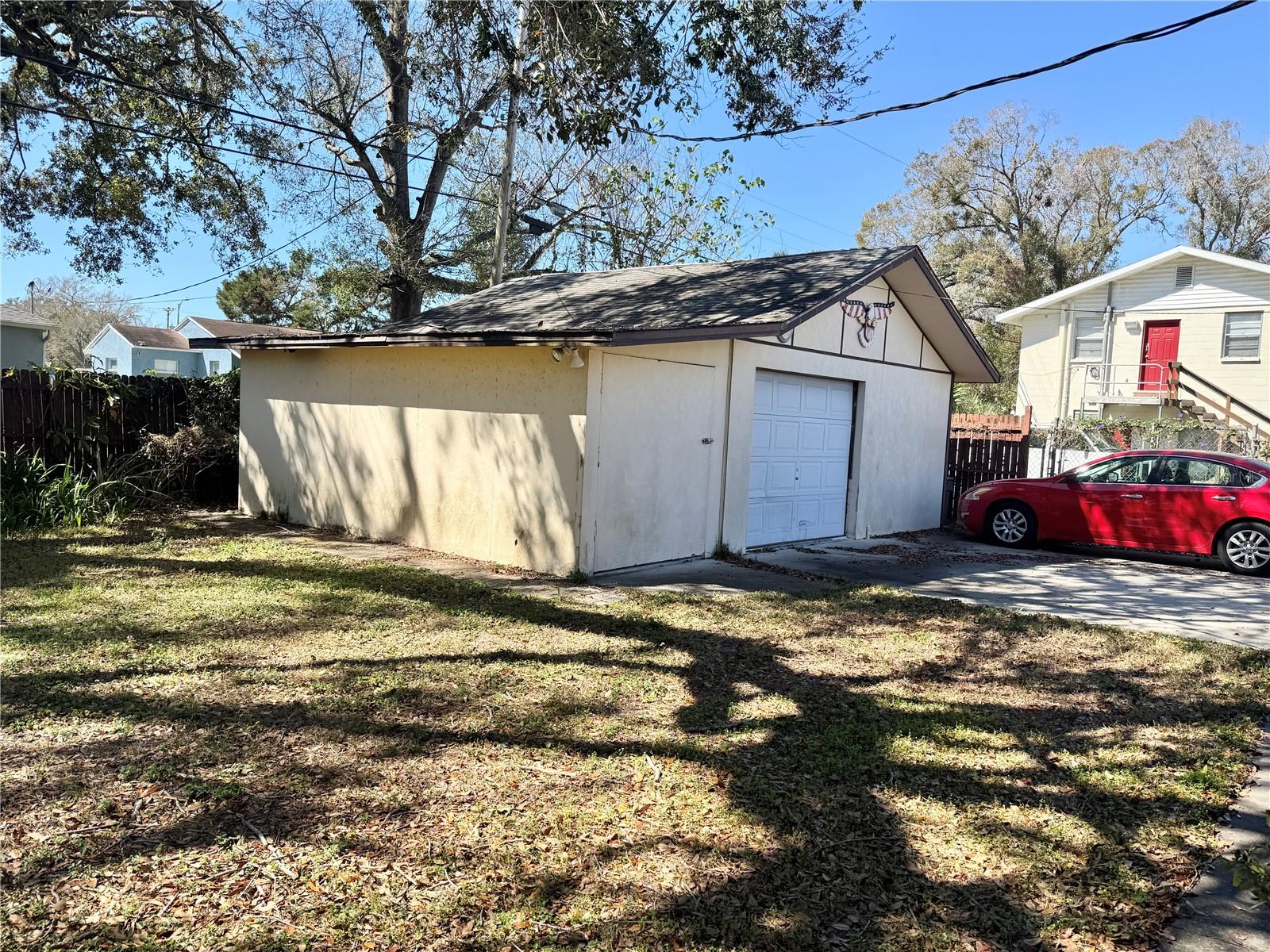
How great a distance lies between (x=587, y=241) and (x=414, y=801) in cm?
1901

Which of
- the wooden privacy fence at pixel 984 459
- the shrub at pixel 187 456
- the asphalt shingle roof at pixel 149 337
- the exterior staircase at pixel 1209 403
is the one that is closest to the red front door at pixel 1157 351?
the exterior staircase at pixel 1209 403

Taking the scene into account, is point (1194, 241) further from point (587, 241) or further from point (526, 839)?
point (526, 839)

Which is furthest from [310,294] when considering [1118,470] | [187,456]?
[1118,470]

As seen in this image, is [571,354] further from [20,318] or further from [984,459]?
[20,318]

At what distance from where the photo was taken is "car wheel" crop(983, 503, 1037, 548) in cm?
1282

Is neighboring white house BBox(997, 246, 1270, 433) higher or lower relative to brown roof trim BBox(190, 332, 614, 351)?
higher

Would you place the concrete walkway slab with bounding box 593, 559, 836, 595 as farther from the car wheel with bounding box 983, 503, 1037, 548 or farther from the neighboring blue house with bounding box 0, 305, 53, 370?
the neighboring blue house with bounding box 0, 305, 53, 370

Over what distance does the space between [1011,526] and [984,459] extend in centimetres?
311

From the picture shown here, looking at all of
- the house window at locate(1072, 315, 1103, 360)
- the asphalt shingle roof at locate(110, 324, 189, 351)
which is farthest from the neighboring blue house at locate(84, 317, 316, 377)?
the house window at locate(1072, 315, 1103, 360)

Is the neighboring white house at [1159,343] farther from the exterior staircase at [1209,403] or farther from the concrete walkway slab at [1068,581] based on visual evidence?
the concrete walkway slab at [1068,581]

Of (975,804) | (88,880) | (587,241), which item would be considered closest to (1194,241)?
(587,241)

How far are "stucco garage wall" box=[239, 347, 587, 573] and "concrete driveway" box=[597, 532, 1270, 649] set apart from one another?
125 cm

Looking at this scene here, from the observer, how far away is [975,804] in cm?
406

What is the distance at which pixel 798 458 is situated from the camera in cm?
1188
